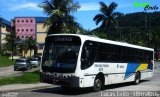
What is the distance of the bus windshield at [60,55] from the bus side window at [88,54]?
0.43 meters

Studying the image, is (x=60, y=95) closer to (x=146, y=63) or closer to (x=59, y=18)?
(x=146, y=63)

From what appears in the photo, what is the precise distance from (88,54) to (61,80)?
6.60 feet

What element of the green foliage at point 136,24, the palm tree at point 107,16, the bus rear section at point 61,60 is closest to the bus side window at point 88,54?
the bus rear section at point 61,60

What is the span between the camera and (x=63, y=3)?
34.3m

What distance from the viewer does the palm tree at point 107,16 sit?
3287 inches

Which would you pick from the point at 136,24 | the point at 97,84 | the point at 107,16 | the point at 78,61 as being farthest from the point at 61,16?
the point at 136,24

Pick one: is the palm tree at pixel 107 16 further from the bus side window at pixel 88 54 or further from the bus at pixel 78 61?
the bus side window at pixel 88 54

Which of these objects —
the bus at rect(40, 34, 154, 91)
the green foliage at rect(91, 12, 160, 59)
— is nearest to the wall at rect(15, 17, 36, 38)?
the green foliage at rect(91, 12, 160, 59)

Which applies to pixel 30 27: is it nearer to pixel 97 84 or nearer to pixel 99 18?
pixel 99 18

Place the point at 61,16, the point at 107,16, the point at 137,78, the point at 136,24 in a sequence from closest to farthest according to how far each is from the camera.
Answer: the point at 137,78 → the point at 61,16 → the point at 107,16 → the point at 136,24

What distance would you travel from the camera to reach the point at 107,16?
3317 inches

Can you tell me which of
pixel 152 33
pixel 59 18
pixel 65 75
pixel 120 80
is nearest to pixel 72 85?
pixel 65 75

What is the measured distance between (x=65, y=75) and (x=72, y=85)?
0.59m

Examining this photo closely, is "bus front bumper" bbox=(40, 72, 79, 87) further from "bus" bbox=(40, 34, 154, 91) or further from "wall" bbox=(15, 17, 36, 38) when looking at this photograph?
"wall" bbox=(15, 17, 36, 38)
